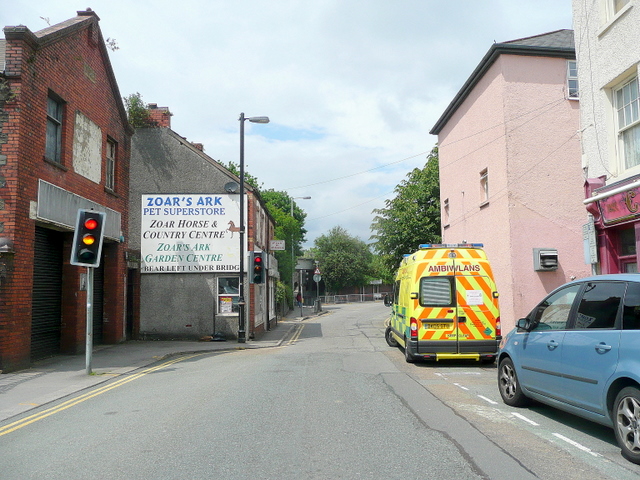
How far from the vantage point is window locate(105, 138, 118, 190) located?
58.0 feet

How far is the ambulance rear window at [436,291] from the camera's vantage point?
12172 mm

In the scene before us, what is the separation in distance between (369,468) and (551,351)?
2.89 m

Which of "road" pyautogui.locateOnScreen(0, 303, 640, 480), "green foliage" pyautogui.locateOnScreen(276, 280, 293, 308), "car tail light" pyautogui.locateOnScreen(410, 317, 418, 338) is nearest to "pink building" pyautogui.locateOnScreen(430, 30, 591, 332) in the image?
"car tail light" pyautogui.locateOnScreen(410, 317, 418, 338)

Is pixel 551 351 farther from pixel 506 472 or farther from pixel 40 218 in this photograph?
pixel 40 218

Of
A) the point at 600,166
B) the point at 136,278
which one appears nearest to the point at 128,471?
the point at 600,166

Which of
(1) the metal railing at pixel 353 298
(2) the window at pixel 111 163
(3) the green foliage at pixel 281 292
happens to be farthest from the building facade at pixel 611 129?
(1) the metal railing at pixel 353 298

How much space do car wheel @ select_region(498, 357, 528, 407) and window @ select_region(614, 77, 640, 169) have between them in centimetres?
547

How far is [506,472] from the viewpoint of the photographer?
15.7 ft

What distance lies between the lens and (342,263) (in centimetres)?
6725

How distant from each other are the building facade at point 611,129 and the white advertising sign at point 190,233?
12439 millimetres

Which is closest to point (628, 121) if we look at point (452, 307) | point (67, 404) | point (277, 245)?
point (452, 307)

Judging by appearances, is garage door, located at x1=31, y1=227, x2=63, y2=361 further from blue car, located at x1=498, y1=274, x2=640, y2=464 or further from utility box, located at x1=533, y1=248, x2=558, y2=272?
utility box, located at x1=533, y1=248, x2=558, y2=272

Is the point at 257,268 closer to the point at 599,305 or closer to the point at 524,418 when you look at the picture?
the point at 524,418

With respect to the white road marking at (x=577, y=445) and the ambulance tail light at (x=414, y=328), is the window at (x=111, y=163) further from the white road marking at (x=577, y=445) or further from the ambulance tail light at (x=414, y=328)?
the white road marking at (x=577, y=445)
